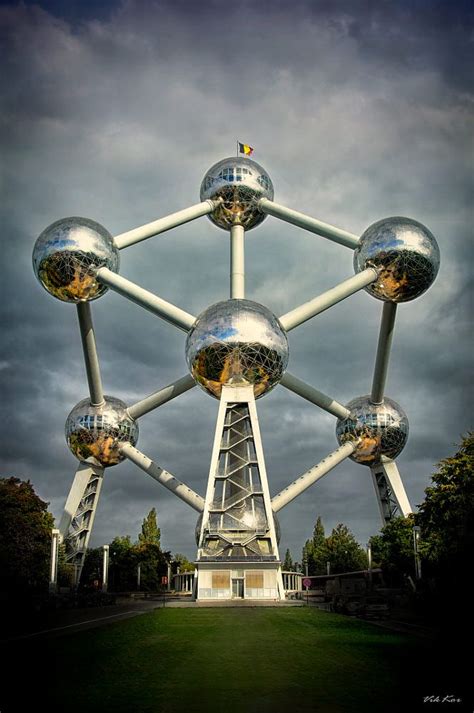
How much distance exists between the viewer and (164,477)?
38875 millimetres

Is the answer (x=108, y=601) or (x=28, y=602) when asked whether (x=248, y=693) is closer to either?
(x=28, y=602)

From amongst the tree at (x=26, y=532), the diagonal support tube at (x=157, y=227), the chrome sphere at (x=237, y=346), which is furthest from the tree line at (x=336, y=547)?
the diagonal support tube at (x=157, y=227)

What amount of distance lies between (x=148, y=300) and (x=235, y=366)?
6.09 metres

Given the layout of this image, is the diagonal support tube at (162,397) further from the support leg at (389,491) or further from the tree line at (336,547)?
the support leg at (389,491)

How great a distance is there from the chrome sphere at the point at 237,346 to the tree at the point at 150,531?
130 feet

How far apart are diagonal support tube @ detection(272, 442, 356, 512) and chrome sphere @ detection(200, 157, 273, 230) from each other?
1437 centimetres

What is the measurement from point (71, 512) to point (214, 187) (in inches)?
835

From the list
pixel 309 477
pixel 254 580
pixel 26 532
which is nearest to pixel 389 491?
pixel 309 477

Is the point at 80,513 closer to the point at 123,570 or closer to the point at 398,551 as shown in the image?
the point at 123,570

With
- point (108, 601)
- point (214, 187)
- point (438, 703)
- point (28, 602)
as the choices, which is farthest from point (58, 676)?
point (214, 187)

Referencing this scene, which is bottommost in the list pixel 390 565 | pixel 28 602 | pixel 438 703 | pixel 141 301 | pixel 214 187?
pixel 438 703

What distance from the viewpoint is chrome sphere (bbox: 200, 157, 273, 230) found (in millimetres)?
41469

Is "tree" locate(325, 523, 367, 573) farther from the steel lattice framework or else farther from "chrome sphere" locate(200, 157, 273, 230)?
"chrome sphere" locate(200, 157, 273, 230)

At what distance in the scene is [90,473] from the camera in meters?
43.8
